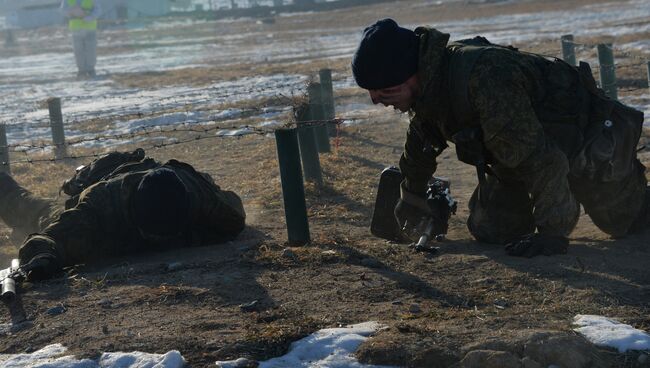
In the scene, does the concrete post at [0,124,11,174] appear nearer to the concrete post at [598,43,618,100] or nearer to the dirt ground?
the dirt ground

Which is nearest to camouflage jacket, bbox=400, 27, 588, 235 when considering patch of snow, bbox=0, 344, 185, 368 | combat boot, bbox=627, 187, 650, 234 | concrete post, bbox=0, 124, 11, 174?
combat boot, bbox=627, 187, 650, 234

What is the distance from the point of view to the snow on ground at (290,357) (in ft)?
15.4

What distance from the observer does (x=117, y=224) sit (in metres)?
7.29

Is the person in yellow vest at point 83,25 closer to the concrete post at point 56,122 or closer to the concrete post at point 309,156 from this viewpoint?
the concrete post at point 56,122

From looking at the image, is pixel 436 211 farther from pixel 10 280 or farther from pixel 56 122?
pixel 56 122

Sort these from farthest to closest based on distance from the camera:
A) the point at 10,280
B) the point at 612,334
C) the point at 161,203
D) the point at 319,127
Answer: the point at 319,127 → the point at 161,203 → the point at 10,280 → the point at 612,334

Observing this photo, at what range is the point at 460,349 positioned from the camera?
4625 mm

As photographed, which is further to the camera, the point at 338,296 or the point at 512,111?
the point at 338,296

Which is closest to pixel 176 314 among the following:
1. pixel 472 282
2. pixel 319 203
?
pixel 472 282

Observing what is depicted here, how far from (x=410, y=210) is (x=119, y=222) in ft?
6.77

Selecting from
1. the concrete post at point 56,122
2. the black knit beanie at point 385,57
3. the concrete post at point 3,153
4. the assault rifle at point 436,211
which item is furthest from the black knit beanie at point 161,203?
the concrete post at point 56,122

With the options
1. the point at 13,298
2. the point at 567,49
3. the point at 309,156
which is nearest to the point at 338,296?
the point at 13,298

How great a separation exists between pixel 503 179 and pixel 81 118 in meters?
14.2

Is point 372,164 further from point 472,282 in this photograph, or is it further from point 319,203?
point 472,282
